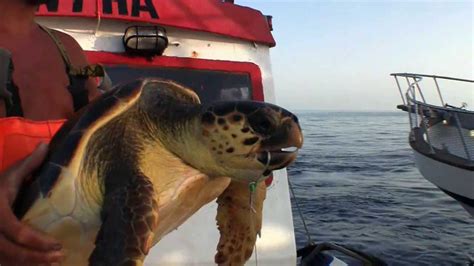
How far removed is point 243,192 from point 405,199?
9.58m

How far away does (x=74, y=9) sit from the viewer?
3.21 m

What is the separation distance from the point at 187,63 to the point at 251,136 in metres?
1.84

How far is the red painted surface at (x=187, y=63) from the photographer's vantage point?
10.7 ft

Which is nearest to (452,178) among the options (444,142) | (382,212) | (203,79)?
(444,142)

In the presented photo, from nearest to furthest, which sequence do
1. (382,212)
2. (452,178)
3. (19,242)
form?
(19,242)
(452,178)
(382,212)

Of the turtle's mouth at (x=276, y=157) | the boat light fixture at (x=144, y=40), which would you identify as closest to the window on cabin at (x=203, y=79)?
the boat light fixture at (x=144, y=40)

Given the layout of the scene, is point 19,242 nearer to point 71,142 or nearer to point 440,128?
point 71,142

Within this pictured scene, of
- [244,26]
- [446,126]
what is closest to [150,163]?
[244,26]

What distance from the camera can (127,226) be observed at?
154 cm

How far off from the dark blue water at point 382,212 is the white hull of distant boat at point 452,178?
0.75m

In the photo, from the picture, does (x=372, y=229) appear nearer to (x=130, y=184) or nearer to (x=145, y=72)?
(x=145, y=72)

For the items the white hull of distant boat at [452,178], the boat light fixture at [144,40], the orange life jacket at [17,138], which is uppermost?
the boat light fixture at [144,40]

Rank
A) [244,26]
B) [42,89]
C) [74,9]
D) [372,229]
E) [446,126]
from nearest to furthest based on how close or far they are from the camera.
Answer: [42,89], [74,9], [244,26], [446,126], [372,229]

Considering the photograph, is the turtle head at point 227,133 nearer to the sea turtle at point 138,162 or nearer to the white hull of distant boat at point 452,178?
the sea turtle at point 138,162
